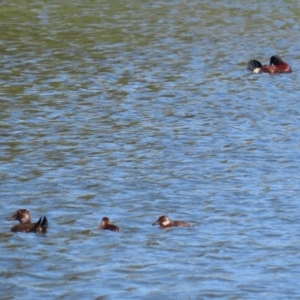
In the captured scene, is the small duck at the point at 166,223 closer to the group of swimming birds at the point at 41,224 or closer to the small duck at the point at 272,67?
the group of swimming birds at the point at 41,224

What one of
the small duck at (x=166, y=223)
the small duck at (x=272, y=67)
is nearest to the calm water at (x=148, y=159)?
the small duck at (x=166, y=223)

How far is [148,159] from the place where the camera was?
1706 centimetres

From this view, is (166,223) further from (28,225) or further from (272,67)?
(272,67)

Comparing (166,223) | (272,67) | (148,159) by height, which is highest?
(166,223)

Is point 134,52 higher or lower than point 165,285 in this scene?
lower

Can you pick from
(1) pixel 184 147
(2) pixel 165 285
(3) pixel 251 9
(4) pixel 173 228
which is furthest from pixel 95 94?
(3) pixel 251 9

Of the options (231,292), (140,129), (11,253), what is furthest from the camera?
(140,129)

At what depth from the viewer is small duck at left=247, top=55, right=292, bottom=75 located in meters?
24.7

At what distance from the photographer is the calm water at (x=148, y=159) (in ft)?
39.2

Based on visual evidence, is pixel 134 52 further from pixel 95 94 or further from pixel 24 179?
pixel 24 179

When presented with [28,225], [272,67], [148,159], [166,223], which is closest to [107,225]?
[166,223]

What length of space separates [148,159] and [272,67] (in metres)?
8.39

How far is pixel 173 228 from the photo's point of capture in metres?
13.3

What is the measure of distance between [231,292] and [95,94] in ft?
37.4
